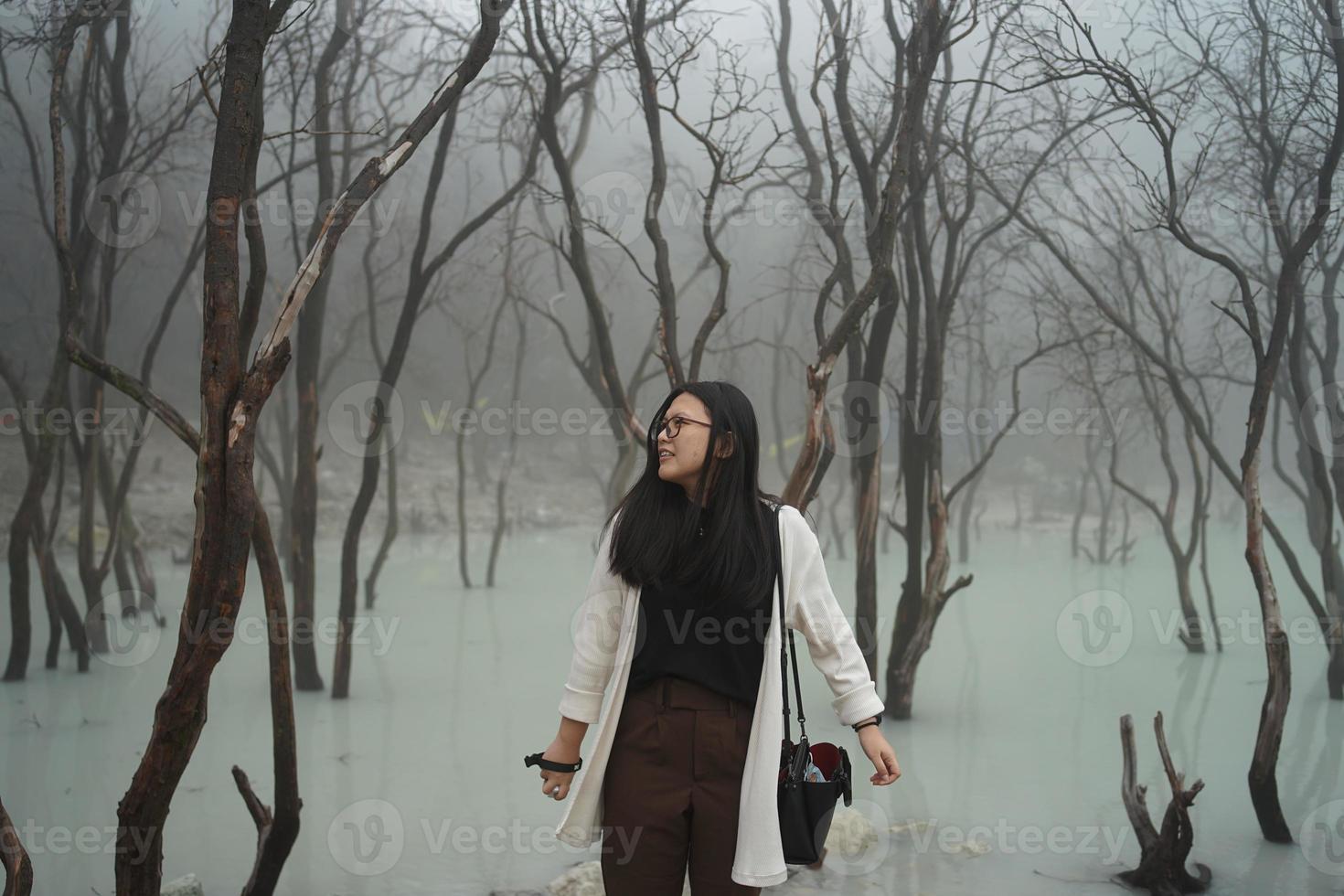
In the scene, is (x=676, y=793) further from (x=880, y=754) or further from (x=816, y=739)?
(x=816, y=739)

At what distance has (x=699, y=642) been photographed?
1400mm

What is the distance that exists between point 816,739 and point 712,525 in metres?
2.32

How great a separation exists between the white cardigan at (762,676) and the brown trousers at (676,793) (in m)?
0.02

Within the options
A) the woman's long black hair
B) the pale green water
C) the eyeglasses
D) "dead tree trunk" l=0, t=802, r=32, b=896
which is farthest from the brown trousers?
the pale green water

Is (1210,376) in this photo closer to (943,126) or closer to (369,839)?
(943,126)

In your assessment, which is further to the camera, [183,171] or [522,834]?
[183,171]

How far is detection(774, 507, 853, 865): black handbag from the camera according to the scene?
1380mm

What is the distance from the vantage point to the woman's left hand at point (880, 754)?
4.45ft

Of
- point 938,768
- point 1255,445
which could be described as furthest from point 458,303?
point 1255,445

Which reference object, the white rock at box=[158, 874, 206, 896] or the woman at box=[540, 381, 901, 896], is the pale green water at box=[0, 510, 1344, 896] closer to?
the white rock at box=[158, 874, 206, 896]

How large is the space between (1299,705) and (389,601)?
431 cm

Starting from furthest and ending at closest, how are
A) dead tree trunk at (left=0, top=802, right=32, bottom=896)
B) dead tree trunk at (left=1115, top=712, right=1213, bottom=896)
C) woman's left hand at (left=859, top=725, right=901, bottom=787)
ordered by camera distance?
dead tree trunk at (left=1115, top=712, right=1213, bottom=896) → dead tree trunk at (left=0, top=802, right=32, bottom=896) → woman's left hand at (left=859, top=725, right=901, bottom=787)

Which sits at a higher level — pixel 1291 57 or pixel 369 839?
Result: pixel 1291 57

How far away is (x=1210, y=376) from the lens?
4133 millimetres
